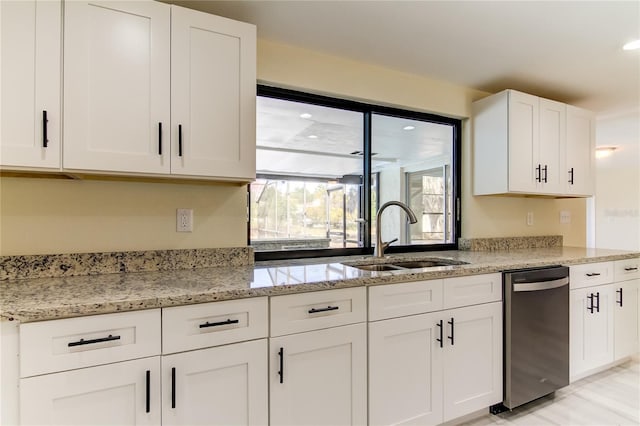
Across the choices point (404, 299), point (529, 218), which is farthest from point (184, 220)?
point (529, 218)

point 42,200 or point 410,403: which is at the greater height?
point 42,200

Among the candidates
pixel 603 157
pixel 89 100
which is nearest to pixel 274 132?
pixel 89 100

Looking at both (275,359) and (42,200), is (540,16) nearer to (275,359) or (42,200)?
(275,359)

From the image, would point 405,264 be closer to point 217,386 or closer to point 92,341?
point 217,386

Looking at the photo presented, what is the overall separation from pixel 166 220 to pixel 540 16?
2260 millimetres

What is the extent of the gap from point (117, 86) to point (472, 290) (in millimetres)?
2000

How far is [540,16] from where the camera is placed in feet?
5.92

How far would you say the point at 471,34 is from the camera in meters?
1.98

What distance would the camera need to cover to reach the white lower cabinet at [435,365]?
1.64 m

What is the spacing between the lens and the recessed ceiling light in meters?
4.47

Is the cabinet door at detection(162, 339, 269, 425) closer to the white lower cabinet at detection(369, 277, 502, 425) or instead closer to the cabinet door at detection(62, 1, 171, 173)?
the white lower cabinet at detection(369, 277, 502, 425)

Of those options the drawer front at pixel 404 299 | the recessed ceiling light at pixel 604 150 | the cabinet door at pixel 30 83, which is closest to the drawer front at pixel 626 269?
the drawer front at pixel 404 299

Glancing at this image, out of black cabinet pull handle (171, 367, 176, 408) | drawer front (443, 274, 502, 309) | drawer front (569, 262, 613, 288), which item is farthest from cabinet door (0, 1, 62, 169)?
drawer front (569, 262, 613, 288)

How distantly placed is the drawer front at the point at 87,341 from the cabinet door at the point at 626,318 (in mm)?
3085
